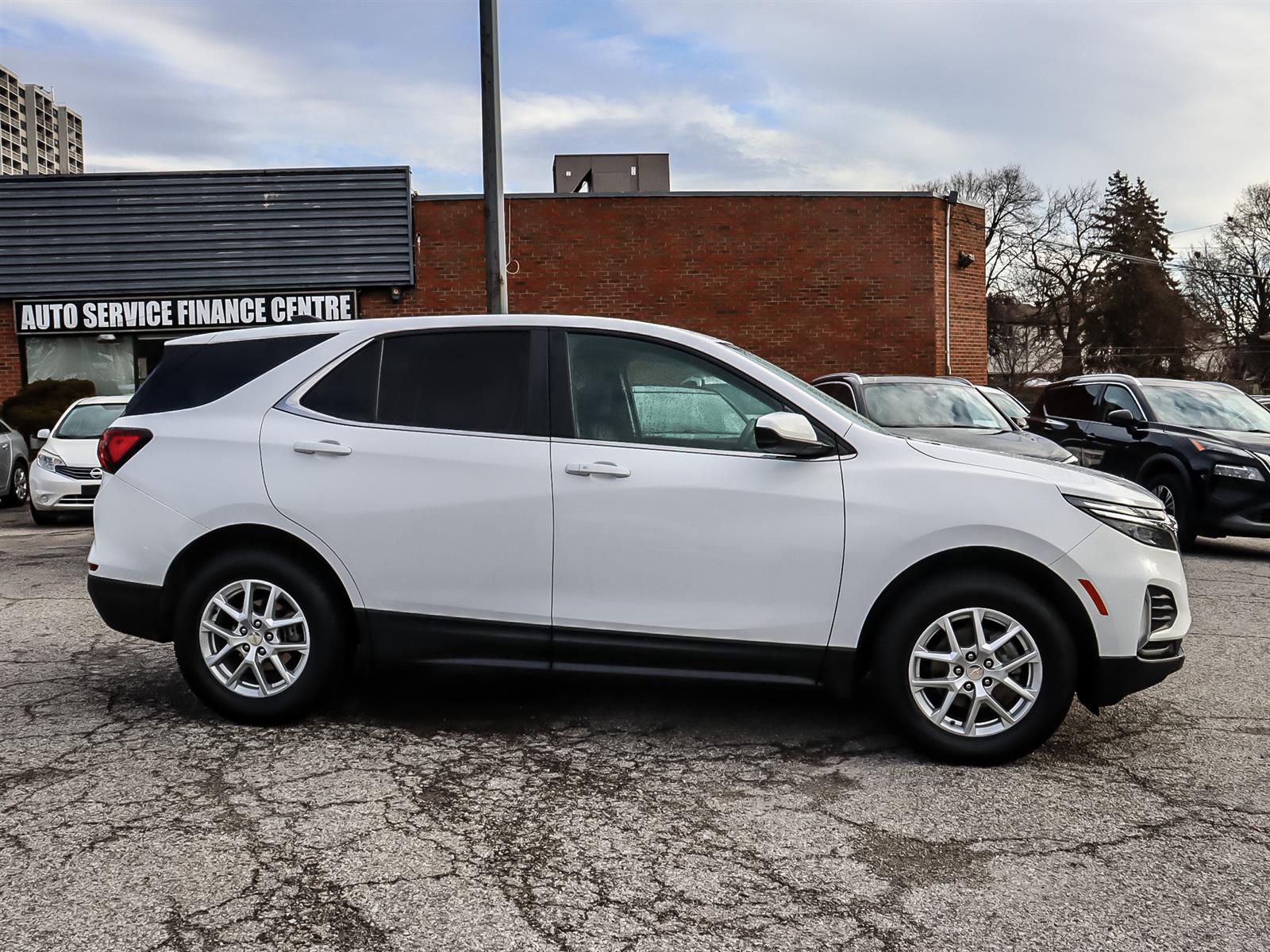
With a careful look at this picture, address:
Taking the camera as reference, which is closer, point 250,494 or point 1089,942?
point 1089,942

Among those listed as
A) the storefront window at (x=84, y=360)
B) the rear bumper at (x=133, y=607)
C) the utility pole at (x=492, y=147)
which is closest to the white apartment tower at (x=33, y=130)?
the storefront window at (x=84, y=360)

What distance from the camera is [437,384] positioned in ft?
15.5

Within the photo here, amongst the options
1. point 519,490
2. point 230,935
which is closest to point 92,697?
point 519,490

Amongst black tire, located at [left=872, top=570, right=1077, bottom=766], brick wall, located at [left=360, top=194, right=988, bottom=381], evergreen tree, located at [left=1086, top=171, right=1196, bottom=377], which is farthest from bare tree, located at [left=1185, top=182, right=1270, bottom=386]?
black tire, located at [left=872, top=570, right=1077, bottom=766]

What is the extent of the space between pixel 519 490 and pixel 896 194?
17678 mm

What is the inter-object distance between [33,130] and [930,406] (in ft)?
560

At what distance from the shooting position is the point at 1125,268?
55062mm

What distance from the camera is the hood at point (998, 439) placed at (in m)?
8.56

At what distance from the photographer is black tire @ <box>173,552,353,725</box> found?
4.62 m

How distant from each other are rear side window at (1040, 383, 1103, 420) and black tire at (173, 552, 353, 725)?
30.9 feet

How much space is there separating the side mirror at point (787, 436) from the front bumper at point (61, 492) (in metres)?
10.5

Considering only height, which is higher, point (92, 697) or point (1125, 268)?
point (1125, 268)

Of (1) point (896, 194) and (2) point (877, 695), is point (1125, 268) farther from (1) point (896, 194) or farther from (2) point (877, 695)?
(2) point (877, 695)

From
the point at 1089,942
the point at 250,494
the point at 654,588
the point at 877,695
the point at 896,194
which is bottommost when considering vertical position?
the point at 1089,942
